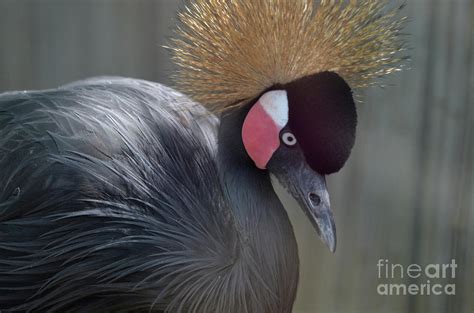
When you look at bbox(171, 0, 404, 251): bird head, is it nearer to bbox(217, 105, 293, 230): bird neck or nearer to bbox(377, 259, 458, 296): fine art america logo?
bbox(217, 105, 293, 230): bird neck

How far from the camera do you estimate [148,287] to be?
4.30ft

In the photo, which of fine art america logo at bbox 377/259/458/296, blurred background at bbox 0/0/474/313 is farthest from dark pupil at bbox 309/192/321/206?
fine art america logo at bbox 377/259/458/296

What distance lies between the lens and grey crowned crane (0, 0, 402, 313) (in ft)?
4.29

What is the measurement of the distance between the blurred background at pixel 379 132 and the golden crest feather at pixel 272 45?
0.72 m

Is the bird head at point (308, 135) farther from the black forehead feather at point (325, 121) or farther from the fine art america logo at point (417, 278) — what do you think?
the fine art america logo at point (417, 278)

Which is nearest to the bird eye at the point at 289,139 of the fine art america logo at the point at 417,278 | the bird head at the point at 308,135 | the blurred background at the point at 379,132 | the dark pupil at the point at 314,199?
the bird head at the point at 308,135

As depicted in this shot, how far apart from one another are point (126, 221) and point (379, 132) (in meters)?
1.13

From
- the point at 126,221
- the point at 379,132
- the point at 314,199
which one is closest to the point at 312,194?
the point at 314,199

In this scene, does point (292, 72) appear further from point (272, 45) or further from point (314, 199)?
point (314, 199)

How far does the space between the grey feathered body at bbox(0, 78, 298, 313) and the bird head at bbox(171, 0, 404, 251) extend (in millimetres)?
107

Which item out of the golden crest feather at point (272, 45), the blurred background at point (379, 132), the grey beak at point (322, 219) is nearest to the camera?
the grey beak at point (322, 219)

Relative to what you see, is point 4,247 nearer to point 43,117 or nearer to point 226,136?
point 43,117

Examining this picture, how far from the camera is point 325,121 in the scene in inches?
50.8

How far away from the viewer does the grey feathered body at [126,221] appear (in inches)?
51.6
